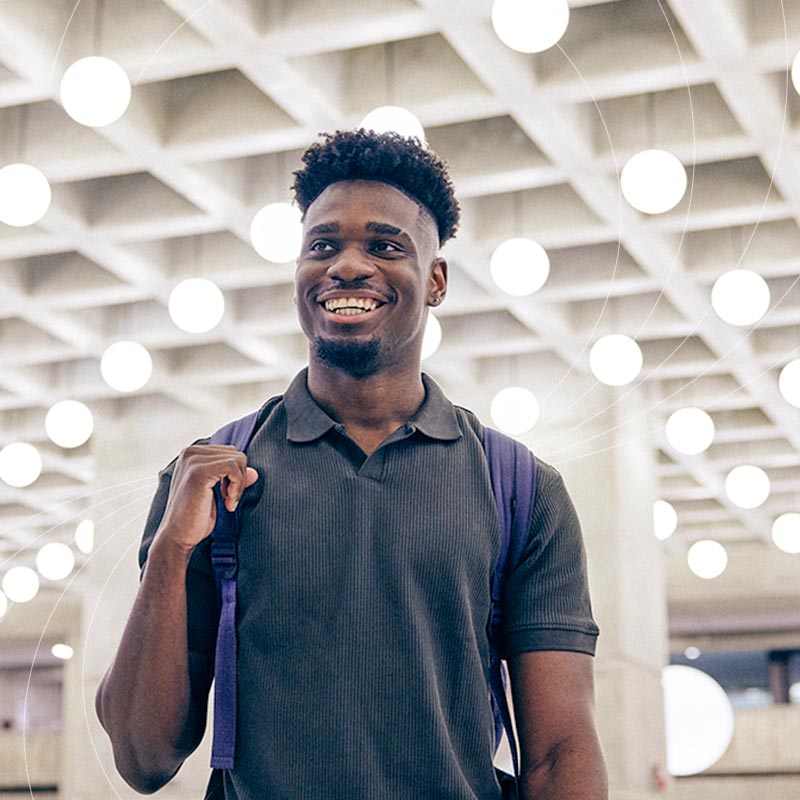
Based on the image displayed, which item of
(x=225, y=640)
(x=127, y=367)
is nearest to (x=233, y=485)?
(x=225, y=640)

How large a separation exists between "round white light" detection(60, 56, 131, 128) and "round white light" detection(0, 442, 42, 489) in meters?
3.09

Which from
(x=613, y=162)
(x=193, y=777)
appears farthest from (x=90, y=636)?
(x=613, y=162)

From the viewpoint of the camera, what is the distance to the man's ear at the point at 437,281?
4.58 feet

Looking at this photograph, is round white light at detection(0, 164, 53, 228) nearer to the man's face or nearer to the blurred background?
the blurred background

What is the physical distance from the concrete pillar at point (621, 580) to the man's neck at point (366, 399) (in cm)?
580

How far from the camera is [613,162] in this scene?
16.5 ft

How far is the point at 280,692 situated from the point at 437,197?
495 mm

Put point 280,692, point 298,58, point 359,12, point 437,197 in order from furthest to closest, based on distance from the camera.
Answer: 1. point 298,58
2. point 359,12
3. point 437,197
4. point 280,692

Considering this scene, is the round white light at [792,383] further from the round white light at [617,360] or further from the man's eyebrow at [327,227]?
the man's eyebrow at [327,227]

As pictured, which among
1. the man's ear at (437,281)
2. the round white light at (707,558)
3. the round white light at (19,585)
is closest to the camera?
the man's ear at (437,281)

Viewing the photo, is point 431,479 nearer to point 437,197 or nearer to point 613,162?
point 437,197

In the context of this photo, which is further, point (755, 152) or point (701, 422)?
point (701, 422)

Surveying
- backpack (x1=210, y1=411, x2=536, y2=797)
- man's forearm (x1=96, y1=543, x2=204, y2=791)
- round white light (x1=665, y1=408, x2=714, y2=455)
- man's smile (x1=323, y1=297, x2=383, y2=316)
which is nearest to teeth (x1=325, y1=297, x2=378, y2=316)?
man's smile (x1=323, y1=297, x2=383, y2=316)

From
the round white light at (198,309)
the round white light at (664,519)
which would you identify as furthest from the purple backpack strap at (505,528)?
the round white light at (664,519)
